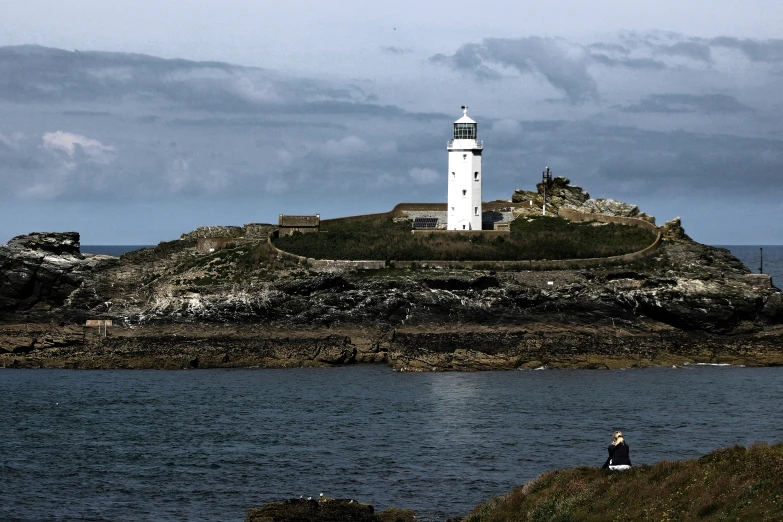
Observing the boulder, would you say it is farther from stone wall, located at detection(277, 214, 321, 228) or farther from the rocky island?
stone wall, located at detection(277, 214, 321, 228)

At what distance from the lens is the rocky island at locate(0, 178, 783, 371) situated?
243 ft

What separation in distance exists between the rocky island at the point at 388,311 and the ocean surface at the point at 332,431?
2920mm

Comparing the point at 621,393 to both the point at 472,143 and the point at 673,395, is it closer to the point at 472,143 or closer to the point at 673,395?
the point at 673,395

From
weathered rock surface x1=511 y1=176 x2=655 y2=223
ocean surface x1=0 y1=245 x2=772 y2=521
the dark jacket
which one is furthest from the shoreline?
the dark jacket

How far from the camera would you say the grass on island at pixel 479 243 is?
3561 inches

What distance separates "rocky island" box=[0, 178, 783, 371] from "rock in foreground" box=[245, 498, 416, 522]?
1490 inches

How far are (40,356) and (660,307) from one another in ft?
134

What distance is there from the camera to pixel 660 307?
258 feet

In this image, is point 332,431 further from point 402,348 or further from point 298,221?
point 298,221

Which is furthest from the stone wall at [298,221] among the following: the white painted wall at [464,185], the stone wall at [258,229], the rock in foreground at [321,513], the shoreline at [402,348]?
the rock in foreground at [321,513]

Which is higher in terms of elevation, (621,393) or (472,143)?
(472,143)

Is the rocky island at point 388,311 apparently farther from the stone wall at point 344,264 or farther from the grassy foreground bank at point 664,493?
the grassy foreground bank at point 664,493

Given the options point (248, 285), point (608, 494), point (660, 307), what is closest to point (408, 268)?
point (248, 285)

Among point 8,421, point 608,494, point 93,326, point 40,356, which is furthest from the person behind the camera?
point 93,326
